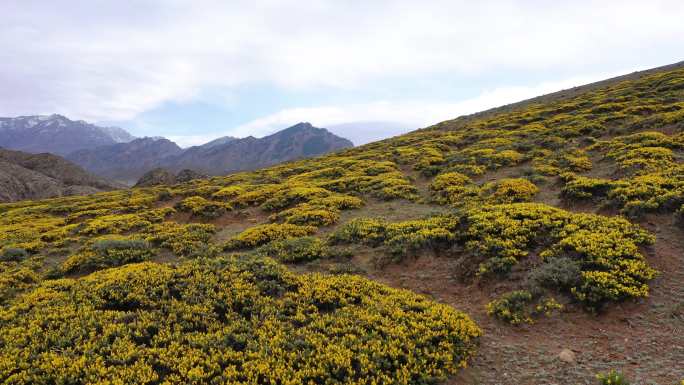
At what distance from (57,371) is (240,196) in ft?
67.5

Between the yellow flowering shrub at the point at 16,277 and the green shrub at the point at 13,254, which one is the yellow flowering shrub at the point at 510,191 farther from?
the green shrub at the point at 13,254

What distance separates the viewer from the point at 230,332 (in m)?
8.70

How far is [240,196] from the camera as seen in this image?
27.6m

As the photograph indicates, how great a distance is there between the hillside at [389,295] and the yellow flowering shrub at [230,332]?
0.04m

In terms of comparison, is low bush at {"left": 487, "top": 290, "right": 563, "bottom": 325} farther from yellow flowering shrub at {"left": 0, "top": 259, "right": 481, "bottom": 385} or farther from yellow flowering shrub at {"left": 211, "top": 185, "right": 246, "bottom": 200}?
yellow flowering shrub at {"left": 211, "top": 185, "right": 246, "bottom": 200}

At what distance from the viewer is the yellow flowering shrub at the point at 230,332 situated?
24.0 ft

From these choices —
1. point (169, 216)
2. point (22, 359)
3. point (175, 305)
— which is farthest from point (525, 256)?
point (169, 216)

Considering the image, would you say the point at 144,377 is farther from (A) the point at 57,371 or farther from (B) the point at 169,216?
(B) the point at 169,216

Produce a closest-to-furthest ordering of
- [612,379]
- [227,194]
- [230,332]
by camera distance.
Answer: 1. [612,379]
2. [230,332]
3. [227,194]

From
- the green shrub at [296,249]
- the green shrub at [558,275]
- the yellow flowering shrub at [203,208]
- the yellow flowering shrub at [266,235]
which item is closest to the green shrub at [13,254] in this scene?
the yellow flowering shrub at [203,208]

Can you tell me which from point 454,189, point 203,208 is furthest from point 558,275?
point 203,208

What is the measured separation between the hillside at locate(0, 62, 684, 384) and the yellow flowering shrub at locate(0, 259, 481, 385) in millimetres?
A: 43

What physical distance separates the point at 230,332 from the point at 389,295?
446 cm

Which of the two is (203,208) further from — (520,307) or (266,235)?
(520,307)
